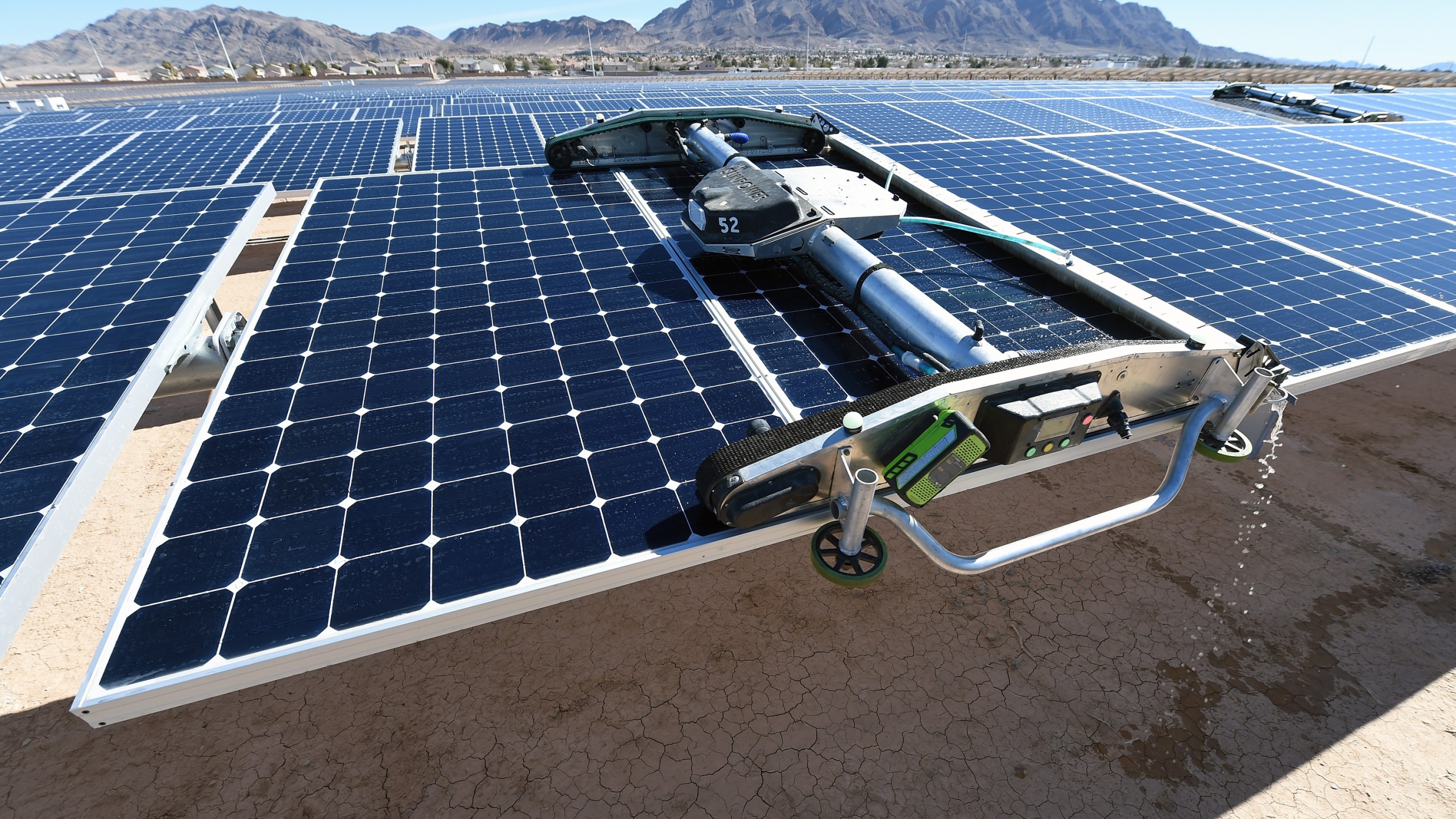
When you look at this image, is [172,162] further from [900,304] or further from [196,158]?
[900,304]

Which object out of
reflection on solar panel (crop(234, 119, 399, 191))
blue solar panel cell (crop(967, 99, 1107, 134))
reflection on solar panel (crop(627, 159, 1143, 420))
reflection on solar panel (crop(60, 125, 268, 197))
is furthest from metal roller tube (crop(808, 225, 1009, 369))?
reflection on solar panel (crop(60, 125, 268, 197))

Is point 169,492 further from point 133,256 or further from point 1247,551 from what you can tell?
Result: point 1247,551

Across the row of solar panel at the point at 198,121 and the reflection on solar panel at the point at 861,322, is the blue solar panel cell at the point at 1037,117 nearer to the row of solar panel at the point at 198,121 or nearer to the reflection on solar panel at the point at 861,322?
the reflection on solar panel at the point at 861,322

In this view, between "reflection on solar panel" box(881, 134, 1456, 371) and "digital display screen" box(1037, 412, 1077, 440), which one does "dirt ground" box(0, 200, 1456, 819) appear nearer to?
"reflection on solar panel" box(881, 134, 1456, 371)

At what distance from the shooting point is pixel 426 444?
661cm

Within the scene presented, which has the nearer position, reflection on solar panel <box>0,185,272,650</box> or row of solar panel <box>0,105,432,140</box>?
reflection on solar panel <box>0,185,272,650</box>

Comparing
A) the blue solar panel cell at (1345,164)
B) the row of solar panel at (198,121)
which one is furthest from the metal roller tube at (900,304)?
the row of solar panel at (198,121)

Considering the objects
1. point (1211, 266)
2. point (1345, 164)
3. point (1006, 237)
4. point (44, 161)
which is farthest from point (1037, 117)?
point (44, 161)

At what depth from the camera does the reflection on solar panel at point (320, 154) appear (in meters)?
17.0

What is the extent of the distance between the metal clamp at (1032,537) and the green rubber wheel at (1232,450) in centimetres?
61

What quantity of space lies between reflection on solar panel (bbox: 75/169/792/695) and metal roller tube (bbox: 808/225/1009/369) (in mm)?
2288

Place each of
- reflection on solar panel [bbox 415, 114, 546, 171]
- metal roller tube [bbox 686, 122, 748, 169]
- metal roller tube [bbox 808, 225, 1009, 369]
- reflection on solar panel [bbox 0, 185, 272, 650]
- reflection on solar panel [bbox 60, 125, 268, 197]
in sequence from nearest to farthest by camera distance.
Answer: reflection on solar panel [bbox 0, 185, 272, 650]
metal roller tube [bbox 808, 225, 1009, 369]
metal roller tube [bbox 686, 122, 748, 169]
reflection on solar panel [bbox 415, 114, 546, 171]
reflection on solar panel [bbox 60, 125, 268, 197]

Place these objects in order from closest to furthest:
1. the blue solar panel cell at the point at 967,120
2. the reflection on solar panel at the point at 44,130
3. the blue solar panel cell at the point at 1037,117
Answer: the blue solar panel cell at the point at 967,120, the blue solar panel cell at the point at 1037,117, the reflection on solar panel at the point at 44,130

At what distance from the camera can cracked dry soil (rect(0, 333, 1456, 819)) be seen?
8602 millimetres
